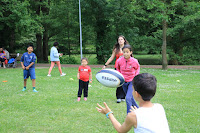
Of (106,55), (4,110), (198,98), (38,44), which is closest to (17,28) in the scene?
(38,44)

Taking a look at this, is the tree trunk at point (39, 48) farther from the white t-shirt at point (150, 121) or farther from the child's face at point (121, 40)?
the white t-shirt at point (150, 121)

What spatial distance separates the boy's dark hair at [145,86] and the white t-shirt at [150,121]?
0.16 metres

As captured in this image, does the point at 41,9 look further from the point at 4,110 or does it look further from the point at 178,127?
the point at 178,127

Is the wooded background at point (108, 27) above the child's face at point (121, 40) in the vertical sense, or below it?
above

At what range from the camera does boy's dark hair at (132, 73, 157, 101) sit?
248cm

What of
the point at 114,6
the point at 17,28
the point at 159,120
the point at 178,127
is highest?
the point at 114,6

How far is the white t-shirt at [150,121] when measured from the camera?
2404 millimetres

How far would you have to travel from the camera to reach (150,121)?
7.91 ft

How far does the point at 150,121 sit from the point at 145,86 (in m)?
0.36

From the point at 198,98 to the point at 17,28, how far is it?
611 inches

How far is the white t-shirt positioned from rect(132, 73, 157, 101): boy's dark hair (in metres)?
0.16

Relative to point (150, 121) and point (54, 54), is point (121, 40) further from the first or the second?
point (54, 54)

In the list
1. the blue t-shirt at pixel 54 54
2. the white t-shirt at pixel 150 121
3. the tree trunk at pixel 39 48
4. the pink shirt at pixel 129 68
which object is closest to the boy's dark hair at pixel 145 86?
the white t-shirt at pixel 150 121

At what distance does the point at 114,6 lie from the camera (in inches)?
822
